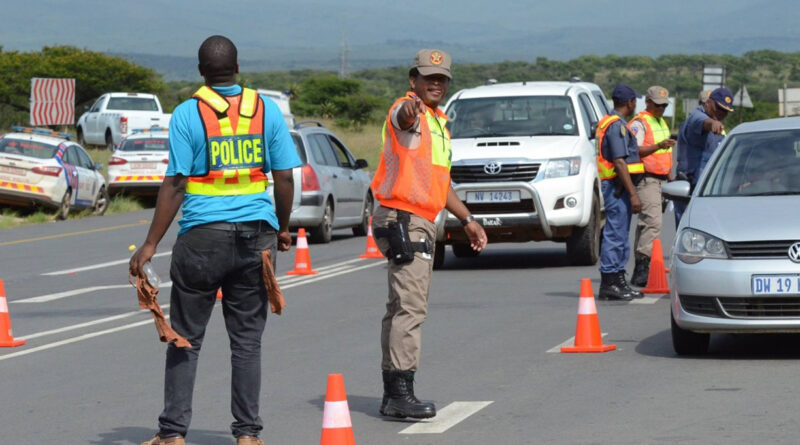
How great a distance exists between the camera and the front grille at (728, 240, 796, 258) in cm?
996

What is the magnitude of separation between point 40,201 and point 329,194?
7859 millimetres

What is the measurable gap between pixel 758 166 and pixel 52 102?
2777cm

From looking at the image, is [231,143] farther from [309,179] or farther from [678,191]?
[309,179]

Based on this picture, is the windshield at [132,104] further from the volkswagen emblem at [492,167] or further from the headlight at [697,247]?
the headlight at [697,247]

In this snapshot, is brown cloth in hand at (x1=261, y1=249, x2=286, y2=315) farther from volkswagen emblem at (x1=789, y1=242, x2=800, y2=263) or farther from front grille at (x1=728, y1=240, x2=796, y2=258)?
volkswagen emblem at (x1=789, y1=242, x2=800, y2=263)

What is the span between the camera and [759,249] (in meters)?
10.0

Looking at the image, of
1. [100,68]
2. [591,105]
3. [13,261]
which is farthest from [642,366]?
[100,68]

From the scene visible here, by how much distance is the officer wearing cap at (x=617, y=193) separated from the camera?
13852 millimetres

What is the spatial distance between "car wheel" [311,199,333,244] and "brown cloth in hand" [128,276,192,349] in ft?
48.3

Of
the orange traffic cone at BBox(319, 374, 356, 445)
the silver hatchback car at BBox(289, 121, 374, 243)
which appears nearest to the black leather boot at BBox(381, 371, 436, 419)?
the orange traffic cone at BBox(319, 374, 356, 445)

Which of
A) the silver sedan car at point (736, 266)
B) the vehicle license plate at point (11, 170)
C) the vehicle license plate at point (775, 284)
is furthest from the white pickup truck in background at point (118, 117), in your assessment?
the vehicle license plate at point (775, 284)

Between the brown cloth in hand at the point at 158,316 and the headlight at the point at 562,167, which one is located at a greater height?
the brown cloth in hand at the point at 158,316

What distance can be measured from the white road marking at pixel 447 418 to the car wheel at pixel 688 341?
2.06 metres

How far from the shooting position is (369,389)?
964 cm
